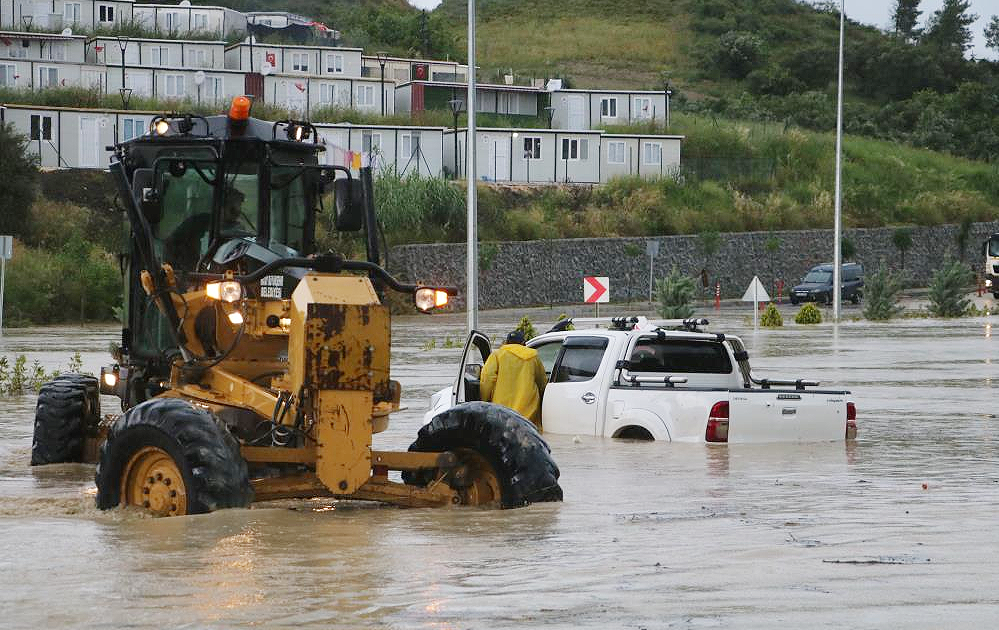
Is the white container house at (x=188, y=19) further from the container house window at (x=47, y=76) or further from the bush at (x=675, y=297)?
the bush at (x=675, y=297)

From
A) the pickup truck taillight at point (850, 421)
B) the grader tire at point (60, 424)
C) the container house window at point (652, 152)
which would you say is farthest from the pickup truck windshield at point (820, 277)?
the grader tire at point (60, 424)

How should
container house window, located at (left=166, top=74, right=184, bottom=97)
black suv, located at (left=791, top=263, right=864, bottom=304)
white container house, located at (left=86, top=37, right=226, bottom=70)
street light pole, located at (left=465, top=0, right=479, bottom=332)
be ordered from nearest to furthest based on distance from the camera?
street light pole, located at (left=465, top=0, right=479, bottom=332)
black suv, located at (left=791, top=263, right=864, bottom=304)
container house window, located at (left=166, top=74, right=184, bottom=97)
white container house, located at (left=86, top=37, right=226, bottom=70)

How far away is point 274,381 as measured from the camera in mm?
11062

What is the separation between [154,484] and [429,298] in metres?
2.13

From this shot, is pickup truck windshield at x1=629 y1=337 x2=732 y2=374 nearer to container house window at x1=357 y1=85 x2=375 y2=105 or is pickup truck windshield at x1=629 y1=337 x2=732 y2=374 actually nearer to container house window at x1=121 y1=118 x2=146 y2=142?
container house window at x1=121 y1=118 x2=146 y2=142

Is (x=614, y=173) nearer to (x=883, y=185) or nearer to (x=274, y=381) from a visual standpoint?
(x=883, y=185)

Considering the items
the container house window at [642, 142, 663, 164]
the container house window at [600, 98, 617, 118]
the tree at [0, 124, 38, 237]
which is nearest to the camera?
the tree at [0, 124, 38, 237]

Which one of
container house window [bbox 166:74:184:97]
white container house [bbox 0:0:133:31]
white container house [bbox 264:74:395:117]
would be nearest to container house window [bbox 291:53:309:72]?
white container house [bbox 264:74:395:117]

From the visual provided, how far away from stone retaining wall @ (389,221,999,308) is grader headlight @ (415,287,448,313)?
50.8 meters

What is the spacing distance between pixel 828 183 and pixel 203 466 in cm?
7894

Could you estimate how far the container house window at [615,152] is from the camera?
262ft

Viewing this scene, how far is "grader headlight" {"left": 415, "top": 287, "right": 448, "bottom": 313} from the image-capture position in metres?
10.8

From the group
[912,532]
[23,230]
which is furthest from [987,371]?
[23,230]

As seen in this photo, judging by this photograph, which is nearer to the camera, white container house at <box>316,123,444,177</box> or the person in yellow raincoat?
the person in yellow raincoat
